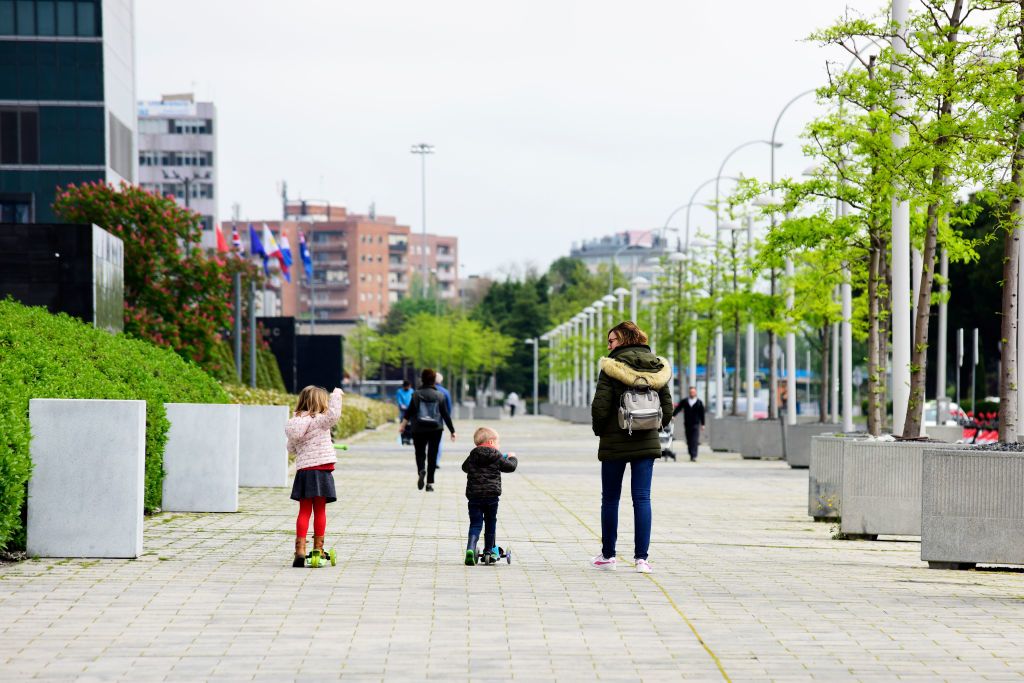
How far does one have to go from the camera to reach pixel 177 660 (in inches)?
313

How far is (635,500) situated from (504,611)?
8.01 feet

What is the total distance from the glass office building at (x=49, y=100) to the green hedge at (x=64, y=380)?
35903 mm

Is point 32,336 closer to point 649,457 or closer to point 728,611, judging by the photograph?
point 649,457

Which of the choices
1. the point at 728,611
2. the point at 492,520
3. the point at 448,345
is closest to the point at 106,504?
the point at 492,520

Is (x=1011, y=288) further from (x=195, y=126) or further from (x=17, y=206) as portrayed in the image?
(x=195, y=126)

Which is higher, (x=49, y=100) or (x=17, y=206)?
(x=49, y=100)

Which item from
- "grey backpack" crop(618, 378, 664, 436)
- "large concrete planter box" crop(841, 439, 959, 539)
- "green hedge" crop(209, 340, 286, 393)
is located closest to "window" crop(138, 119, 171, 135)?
"green hedge" crop(209, 340, 286, 393)

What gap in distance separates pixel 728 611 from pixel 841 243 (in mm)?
14237

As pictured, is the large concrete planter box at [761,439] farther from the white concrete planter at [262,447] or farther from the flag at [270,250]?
the flag at [270,250]

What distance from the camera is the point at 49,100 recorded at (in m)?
54.6

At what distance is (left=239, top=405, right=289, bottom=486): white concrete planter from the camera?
23.5 m

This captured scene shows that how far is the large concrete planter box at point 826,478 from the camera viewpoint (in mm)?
17875

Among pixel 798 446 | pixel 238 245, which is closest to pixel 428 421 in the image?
pixel 798 446

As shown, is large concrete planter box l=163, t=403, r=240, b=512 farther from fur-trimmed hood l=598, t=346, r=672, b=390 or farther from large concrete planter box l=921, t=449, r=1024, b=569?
large concrete planter box l=921, t=449, r=1024, b=569
